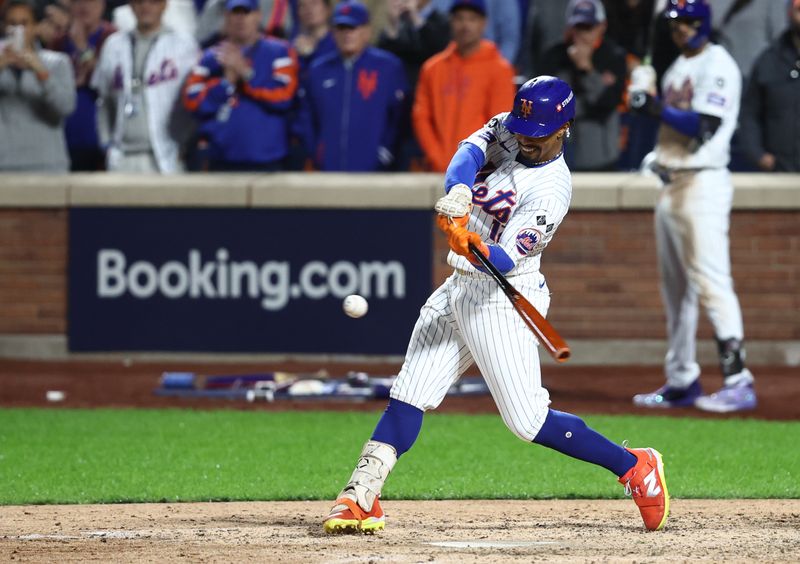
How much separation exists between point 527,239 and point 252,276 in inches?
255

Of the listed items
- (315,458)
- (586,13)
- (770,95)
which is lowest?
(315,458)

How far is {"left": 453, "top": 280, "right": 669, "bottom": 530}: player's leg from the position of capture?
5.77 metres

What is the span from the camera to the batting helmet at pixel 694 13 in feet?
30.7

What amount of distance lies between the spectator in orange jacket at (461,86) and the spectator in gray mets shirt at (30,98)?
9.15 feet

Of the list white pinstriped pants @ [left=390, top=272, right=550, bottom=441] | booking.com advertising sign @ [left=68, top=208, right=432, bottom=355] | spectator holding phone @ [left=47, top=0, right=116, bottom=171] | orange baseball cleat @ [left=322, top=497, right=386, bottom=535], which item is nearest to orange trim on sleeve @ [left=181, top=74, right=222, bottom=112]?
booking.com advertising sign @ [left=68, top=208, right=432, bottom=355]

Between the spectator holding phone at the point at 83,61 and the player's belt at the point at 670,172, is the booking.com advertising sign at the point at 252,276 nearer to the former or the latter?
the spectator holding phone at the point at 83,61

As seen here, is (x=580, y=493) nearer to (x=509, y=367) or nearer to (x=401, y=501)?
(x=401, y=501)

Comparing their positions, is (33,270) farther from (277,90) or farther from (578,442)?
(578,442)

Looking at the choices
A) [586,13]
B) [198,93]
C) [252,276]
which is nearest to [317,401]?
[252,276]

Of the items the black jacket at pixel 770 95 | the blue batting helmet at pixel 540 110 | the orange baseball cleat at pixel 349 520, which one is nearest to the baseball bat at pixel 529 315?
the blue batting helmet at pixel 540 110

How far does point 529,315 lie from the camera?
5.62 meters

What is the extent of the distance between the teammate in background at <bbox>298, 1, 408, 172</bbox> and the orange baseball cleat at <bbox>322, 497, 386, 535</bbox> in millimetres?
6115

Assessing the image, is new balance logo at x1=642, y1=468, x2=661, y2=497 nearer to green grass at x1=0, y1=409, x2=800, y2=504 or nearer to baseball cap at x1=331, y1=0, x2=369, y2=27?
green grass at x1=0, y1=409, x2=800, y2=504

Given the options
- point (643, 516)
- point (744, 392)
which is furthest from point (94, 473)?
point (744, 392)
